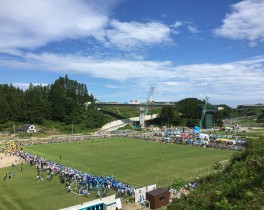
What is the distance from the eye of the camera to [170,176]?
3472 cm

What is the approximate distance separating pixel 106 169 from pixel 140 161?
729 centimetres

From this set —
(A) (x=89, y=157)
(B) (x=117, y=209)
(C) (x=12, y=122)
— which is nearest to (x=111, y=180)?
(B) (x=117, y=209)

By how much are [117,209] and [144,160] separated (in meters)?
21.6

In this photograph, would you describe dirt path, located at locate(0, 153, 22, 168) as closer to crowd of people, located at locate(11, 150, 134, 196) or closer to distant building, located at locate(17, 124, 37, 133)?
crowd of people, located at locate(11, 150, 134, 196)

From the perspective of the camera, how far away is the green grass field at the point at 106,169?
27359 millimetres

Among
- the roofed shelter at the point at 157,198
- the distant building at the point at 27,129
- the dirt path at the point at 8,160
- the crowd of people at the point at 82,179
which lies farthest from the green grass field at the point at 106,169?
the distant building at the point at 27,129

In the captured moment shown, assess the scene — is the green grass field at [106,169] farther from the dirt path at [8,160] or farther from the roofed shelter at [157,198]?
the roofed shelter at [157,198]

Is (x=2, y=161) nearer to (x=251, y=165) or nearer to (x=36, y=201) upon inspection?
(x=36, y=201)

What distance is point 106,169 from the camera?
129ft

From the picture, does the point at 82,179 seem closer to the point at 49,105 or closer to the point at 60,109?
the point at 60,109

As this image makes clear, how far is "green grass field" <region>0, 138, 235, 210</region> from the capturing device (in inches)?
1077

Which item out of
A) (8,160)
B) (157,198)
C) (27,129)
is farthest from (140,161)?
(27,129)

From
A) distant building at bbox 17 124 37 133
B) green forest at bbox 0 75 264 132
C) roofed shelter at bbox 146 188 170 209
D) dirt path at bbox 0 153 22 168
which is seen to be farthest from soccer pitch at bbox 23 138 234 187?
green forest at bbox 0 75 264 132

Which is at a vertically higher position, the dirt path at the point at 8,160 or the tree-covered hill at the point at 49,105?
the tree-covered hill at the point at 49,105
